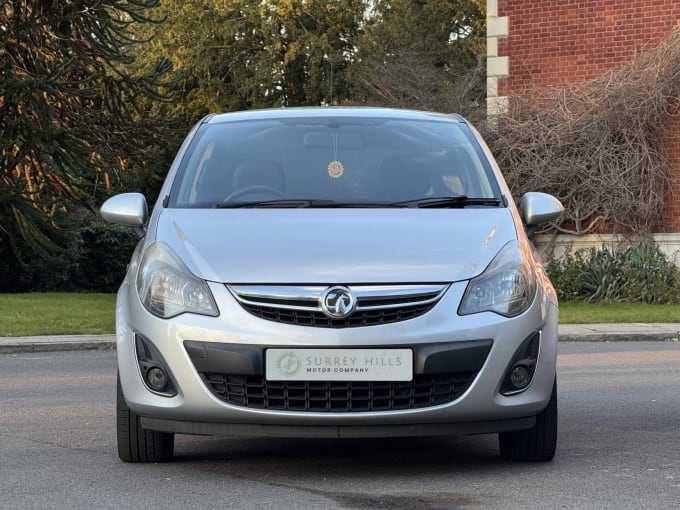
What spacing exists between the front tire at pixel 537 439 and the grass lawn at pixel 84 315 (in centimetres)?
1032

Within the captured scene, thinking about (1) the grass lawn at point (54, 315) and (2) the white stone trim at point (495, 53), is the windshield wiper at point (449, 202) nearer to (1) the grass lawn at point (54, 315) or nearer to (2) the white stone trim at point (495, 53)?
(1) the grass lawn at point (54, 315)

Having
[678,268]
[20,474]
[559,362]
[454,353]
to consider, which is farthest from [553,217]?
[678,268]

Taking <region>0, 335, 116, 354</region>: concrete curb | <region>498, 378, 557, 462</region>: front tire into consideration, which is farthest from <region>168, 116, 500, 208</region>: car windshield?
<region>0, 335, 116, 354</region>: concrete curb

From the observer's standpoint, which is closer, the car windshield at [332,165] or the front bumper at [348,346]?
the front bumper at [348,346]

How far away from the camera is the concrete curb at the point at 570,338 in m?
14.6

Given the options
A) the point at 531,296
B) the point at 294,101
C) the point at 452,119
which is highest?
the point at 452,119

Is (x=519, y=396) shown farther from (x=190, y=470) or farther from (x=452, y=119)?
(x=452, y=119)

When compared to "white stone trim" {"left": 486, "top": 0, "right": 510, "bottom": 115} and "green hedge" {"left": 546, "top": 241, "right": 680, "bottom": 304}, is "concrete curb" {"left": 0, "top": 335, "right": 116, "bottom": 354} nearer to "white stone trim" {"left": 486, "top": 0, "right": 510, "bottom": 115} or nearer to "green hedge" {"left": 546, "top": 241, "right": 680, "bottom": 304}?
"green hedge" {"left": 546, "top": 241, "right": 680, "bottom": 304}

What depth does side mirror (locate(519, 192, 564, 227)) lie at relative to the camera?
686cm

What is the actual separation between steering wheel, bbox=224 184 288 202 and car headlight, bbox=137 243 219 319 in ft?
2.25

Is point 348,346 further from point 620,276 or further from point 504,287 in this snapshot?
point 620,276

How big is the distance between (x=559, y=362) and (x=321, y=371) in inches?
287

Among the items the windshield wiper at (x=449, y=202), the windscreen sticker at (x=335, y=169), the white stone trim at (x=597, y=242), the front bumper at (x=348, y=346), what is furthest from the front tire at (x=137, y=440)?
the white stone trim at (x=597, y=242)

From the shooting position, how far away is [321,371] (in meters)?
5.75
